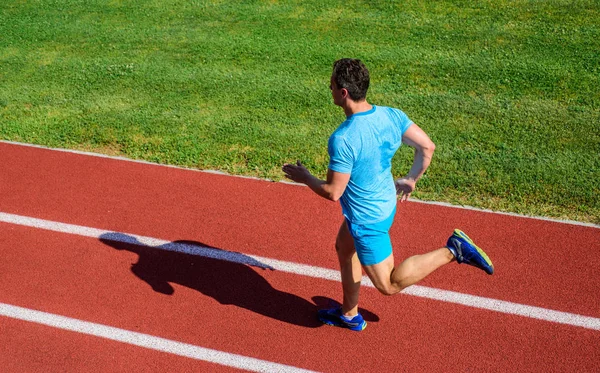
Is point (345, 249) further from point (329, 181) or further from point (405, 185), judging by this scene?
point (329, 181)

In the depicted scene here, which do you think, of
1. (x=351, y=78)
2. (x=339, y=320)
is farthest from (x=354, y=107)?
(x=339, y=320)

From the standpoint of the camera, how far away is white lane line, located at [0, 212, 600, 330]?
5359mm

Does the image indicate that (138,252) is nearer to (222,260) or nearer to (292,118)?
(222,260)

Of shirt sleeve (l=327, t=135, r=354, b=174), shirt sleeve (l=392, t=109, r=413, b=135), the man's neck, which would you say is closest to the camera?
shirt sleeve (l=327, t=135, r=354, b=174)

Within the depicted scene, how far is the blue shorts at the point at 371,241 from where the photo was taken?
178 inches

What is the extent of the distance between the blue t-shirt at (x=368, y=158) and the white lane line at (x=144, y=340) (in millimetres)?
1613

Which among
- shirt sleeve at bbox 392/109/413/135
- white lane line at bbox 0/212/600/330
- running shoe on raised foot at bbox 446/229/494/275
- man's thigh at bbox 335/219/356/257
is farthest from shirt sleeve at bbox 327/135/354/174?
white lane line at bbox 0/212/600/330

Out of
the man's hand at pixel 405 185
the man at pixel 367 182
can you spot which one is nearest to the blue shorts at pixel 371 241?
the man at pixel 367 182

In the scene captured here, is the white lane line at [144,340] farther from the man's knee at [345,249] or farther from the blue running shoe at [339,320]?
the man's knee at [345,249]

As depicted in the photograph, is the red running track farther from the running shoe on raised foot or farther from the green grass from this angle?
the running shoe on raised foot

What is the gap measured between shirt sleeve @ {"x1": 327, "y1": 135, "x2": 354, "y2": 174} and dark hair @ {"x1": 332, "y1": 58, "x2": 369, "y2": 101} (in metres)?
0.37

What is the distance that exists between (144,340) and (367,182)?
266 centimetres

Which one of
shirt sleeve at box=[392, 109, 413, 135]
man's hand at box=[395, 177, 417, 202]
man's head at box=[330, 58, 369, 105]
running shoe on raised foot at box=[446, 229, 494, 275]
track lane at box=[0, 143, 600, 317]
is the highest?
man's head at box=[330, 58, 369, 105]

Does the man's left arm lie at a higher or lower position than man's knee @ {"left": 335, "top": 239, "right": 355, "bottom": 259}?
higher
